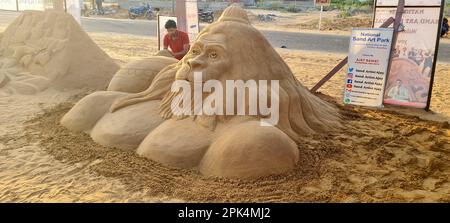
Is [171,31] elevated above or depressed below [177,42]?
above

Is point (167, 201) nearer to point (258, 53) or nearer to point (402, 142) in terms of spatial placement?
point (258, 53)

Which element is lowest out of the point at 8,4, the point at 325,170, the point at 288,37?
the point at 325,170

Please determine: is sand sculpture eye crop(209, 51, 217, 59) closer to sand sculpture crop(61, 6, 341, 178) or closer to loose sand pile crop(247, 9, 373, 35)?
sand sculpture crop(61, 6, 341, 178)

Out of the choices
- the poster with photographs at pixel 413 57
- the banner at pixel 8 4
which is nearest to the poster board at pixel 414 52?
the poster with photographs at pixel 413 57

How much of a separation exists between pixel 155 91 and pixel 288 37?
12.1 m

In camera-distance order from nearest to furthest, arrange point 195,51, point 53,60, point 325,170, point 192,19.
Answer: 1. point 325,170
2. point 195,51
3. point 53,60
4. point 192,19

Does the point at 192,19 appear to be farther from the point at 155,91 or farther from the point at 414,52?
the point at 414,52

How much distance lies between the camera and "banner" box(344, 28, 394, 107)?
5.91 m

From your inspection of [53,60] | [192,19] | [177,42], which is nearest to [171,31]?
[177,42]

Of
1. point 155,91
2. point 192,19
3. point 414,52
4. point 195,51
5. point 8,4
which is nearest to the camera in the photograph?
point 195,51

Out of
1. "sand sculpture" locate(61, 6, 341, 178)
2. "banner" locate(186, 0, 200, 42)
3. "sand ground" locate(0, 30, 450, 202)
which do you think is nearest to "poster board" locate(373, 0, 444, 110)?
"sand ground" locate(0, 30, 450, 202)

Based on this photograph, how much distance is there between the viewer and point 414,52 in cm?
591

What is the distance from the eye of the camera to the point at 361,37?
6051 mm

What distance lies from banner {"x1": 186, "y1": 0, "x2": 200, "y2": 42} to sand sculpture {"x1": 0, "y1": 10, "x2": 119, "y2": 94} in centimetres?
163
